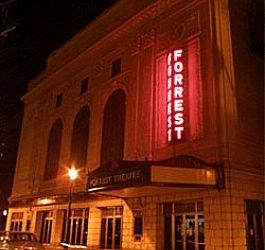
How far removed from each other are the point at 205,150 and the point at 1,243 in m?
11.5

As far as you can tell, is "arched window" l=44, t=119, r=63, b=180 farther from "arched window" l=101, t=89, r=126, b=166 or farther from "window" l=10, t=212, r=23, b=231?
"arched window" l=101, t=89, r=126, b=166

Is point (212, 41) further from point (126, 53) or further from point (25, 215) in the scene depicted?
point (25, 215)

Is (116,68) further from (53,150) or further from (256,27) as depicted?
(53,150)

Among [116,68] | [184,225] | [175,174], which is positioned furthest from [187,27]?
[184,225]

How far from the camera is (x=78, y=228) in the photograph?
1046 inches

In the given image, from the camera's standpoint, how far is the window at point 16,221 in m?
35.2

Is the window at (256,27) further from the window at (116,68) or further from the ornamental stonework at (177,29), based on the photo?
the window at (116,68)

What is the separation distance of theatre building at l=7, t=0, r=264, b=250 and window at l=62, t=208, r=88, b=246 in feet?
0.24

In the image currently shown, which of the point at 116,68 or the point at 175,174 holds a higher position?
the point at 116,68

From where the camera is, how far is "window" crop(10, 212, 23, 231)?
116 feet

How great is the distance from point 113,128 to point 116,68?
481 cm

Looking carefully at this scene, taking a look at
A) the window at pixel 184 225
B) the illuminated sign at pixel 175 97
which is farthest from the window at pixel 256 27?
the window at pixel 184 225

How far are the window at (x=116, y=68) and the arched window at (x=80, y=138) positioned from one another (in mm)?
4009

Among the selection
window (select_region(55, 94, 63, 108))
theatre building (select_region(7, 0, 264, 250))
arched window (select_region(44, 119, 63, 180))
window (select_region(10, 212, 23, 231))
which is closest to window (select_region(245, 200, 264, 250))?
theatre building (select_region(7, 0, 264, 250))
